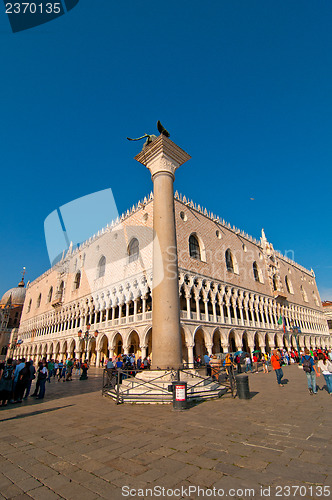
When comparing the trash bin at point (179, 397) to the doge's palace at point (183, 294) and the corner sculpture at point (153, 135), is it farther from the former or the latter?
the doge's palace at point (183, 294)

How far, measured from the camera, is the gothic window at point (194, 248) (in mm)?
22969

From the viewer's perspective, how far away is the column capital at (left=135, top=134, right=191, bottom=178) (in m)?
10.1

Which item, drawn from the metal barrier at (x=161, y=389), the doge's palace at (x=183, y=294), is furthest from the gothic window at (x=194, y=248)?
the metal barrier at (x=161, y=389)

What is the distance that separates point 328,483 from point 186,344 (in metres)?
17.0

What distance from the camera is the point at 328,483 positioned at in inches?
95.7

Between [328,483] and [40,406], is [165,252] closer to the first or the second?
[40,406]

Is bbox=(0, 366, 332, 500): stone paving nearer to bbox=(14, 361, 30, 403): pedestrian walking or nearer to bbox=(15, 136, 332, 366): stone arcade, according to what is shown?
bbox=(14, 361, 30, 403): pedestrian walking

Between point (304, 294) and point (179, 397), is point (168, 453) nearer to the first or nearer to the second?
point (179, 397)

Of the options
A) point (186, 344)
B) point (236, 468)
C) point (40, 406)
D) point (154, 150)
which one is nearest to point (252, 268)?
point (186, 344)

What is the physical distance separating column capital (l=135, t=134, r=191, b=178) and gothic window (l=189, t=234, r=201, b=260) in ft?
42.1

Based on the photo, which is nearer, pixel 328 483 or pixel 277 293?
pixel 328 483

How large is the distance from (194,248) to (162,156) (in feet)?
46.5

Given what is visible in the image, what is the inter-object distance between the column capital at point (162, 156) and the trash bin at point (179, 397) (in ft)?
24.6

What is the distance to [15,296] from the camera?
67.4 metres
